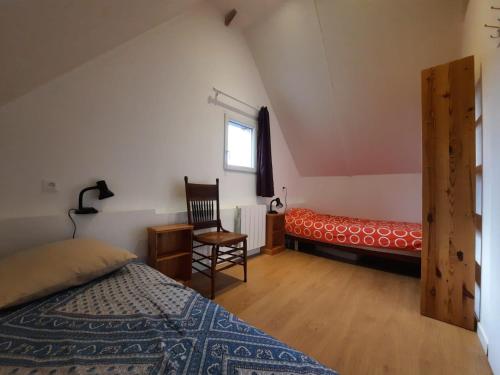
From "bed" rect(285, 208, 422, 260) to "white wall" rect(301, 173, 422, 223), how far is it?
0.55 metres

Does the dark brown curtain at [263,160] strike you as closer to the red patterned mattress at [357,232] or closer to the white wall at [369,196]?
the red patterned mattress at [357,232]

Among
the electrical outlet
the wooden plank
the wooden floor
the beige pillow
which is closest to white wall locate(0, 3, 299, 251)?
the electrical outlet

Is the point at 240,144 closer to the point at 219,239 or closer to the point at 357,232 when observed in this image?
the point at 219,239

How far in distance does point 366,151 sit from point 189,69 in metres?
2.80

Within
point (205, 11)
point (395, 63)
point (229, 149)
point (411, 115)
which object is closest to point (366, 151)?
point (411, 115)

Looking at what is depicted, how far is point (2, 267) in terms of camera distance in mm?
997

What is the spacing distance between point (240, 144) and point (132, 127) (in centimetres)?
151

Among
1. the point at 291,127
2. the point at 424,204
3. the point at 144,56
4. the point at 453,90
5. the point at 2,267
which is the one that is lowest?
the point at 2,267

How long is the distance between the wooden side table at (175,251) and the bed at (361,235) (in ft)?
6.00

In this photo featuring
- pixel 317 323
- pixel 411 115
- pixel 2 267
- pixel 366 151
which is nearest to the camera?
pixel 2 267

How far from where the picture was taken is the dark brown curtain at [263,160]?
3158 millimetres

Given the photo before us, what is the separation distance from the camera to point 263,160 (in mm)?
3182

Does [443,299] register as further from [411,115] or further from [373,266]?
[411,115]

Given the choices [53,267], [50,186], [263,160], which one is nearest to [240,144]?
[263,160]
